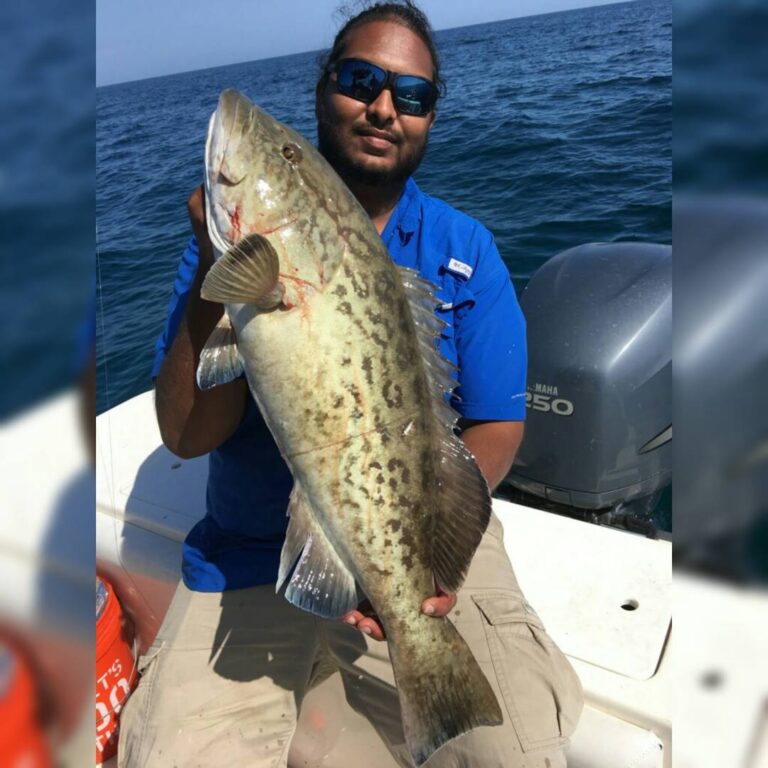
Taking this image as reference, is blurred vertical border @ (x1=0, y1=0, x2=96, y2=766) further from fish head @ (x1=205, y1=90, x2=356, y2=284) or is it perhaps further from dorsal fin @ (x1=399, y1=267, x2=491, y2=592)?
dorsal fin @ (x1=399, y1=267, x2=491, y2=592)

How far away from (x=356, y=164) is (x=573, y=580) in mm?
2006

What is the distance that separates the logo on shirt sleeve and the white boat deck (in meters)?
1.37

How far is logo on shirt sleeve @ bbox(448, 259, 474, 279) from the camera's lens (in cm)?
259

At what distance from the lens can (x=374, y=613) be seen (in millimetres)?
2193

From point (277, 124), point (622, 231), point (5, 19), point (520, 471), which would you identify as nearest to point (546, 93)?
point (622, 231)

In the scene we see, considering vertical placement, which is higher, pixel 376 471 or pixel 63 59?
pixel 63 59

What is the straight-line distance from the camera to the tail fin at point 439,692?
2.02 m

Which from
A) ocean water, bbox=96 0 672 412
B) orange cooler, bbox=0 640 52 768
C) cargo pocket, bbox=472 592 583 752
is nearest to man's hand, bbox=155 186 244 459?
cargo pocket, bbox=472 592 583 752

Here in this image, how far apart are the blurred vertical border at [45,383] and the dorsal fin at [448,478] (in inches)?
54.3

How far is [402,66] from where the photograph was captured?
8.03ft

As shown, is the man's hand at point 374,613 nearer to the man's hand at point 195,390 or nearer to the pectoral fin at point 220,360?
the man's hand at point 195,390

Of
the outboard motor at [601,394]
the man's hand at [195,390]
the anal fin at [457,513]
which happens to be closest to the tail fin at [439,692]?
the anal fin at [457,513]

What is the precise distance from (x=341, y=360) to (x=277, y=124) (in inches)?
28.6

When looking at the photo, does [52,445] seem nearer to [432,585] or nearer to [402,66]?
[432,585]
